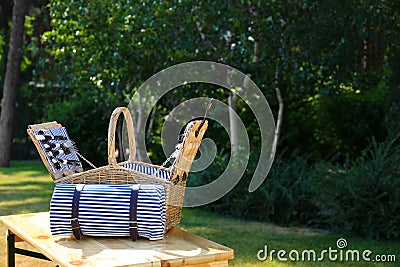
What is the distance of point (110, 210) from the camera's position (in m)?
2.77

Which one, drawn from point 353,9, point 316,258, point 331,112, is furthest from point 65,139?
point 331,112

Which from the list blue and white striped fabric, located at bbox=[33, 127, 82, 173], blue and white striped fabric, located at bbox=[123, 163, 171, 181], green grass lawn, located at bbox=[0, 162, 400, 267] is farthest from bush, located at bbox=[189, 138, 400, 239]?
blue and white striped fabric, located at bbox=[33, 127, 82, 173]

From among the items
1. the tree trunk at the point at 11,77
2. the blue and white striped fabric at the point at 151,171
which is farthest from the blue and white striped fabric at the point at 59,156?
the tree trunk at the point at 11,77

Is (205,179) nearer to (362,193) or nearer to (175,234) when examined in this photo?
(362,193)

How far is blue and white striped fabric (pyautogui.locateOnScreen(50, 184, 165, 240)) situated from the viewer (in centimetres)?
277

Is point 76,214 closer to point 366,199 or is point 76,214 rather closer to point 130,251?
point 130,251

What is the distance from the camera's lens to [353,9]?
6.45 metres

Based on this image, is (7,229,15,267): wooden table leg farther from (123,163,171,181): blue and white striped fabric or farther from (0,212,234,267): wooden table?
(123,163,171,181): blue and white striped fabric

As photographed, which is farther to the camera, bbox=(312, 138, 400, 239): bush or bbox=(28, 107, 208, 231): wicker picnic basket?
bbox=(312, 138, 400, 239): bush

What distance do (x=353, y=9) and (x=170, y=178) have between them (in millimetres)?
4133

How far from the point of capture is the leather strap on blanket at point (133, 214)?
2.76 meters

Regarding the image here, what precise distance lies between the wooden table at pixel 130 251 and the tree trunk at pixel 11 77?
7582mm

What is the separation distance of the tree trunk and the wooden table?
758cm

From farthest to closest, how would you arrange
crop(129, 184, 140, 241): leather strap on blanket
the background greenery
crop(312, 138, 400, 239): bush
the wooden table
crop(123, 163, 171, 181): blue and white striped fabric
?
the background greenery → crop(312, 138, 400, 239): bush → crop(123, 163, 171, 181): blue and white striped fabric → crop(129, 184, 140, 241): leather strap on blanket → the wooden table
